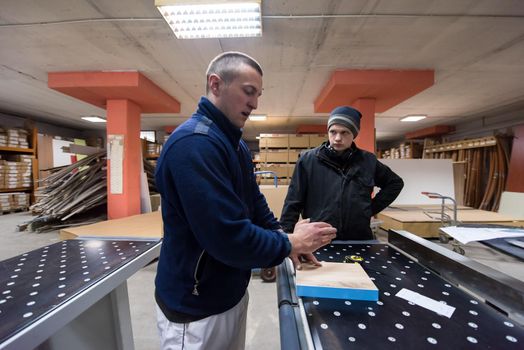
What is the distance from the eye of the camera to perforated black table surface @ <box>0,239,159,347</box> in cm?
64

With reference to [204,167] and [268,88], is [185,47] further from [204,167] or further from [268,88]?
[204,167]

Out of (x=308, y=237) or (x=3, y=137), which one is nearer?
(x=308, y=237)

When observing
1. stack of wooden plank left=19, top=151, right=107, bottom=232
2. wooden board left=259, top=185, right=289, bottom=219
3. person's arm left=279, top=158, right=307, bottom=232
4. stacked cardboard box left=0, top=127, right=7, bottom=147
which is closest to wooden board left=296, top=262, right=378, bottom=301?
person's arm left=279, top=158, right=307, bottom=232

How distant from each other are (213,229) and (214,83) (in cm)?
50

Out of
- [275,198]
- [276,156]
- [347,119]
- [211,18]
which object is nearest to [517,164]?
[276,156]

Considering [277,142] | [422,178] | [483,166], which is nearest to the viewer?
[422,178]

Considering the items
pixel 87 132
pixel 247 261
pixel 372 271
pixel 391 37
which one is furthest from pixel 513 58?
pixel 87 132

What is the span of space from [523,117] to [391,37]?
553 cm

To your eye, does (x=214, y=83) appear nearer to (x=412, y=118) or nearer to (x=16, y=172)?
(x=412, y=118)

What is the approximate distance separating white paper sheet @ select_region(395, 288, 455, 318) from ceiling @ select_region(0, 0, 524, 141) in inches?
94.1

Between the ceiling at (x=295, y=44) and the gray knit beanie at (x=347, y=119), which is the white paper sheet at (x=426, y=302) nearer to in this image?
the gray knit beanie at (x=347, y=119)

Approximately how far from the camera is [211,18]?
2412 mm

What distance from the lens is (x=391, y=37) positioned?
2748mm

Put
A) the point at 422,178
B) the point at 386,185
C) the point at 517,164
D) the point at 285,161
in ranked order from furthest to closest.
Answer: the point at 285,161 → the point at 517,164 → the point at 422,178 → the point at 386,185
